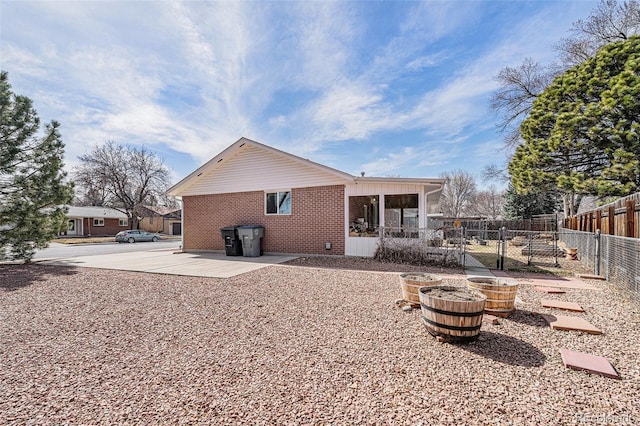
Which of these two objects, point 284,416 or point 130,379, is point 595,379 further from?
point 130,379

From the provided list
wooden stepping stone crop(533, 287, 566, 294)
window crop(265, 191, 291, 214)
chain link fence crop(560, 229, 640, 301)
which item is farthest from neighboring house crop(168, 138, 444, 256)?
chain link fence crop(560, 229, 640, 301)

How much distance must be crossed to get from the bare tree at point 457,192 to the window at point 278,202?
37.2 metres

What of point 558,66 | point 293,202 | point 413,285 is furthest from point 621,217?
point 558,66

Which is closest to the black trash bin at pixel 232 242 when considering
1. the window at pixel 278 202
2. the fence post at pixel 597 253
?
the window at pixel 278 202

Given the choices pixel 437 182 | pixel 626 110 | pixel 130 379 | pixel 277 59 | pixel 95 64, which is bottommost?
pixel 130 379

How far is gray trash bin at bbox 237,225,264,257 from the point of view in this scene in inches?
440

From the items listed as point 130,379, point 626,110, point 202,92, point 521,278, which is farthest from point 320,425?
point 626,110

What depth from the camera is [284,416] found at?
203 cm

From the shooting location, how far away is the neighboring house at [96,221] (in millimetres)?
30188

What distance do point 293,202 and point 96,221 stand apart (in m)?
32.6

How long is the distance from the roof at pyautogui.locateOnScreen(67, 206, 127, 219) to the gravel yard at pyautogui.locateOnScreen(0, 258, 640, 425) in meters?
31.5

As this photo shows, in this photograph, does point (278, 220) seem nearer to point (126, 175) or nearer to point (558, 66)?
point (558, 66)

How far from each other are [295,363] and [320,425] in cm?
91

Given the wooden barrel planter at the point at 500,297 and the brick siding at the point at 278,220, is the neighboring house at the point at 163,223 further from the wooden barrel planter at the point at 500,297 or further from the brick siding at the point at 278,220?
the wooden barrel planter at the point at 500,297
